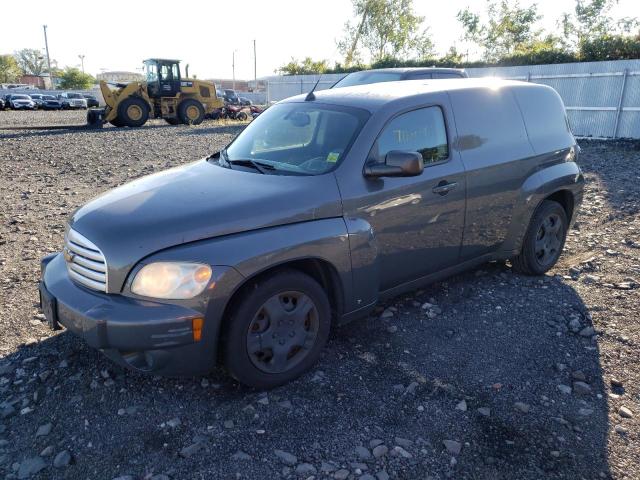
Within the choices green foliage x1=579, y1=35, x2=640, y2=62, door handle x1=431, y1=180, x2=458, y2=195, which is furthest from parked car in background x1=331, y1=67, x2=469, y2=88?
green foliage x1=579, y1=35, x2=640, y2=62

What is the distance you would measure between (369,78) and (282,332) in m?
8.72

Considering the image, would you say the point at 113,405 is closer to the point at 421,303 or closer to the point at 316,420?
the point at 316,420

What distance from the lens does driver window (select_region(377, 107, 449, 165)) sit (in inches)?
143

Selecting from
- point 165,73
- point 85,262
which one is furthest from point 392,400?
point 165,73

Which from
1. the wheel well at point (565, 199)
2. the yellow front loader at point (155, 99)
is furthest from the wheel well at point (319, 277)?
the yellow front loader at point (155, 99)

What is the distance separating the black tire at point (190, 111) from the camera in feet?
75.3

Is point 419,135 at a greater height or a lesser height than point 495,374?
greater

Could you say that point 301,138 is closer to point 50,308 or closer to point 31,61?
point 50,308

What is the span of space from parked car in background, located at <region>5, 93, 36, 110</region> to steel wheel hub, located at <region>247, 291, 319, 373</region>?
45831mm

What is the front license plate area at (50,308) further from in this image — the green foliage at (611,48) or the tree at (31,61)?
the tree at (31,61)

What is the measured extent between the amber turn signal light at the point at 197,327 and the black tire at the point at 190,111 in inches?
859

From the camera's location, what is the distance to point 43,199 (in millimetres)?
8094

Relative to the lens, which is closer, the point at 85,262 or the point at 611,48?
the point at 85,262

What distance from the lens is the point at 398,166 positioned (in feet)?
10.9
